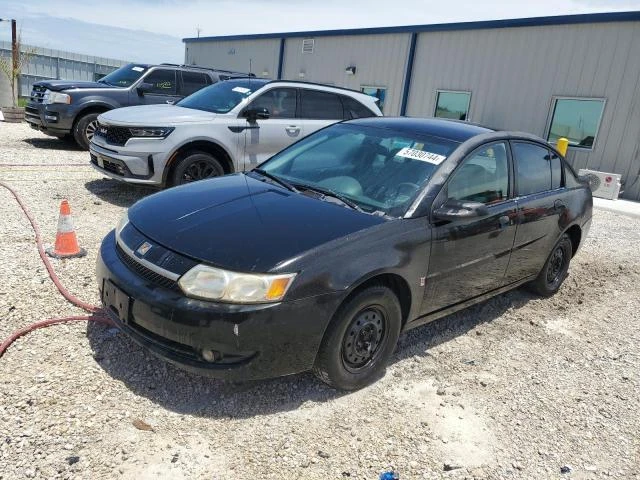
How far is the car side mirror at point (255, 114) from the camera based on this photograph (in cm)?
676

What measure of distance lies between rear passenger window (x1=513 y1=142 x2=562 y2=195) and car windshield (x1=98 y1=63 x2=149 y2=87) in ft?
27.8

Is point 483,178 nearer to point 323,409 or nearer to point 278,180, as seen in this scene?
point 278,180

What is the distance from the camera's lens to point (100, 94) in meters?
9.87

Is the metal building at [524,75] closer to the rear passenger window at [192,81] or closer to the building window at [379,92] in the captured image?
the building window at [379,92]

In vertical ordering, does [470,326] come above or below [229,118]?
below

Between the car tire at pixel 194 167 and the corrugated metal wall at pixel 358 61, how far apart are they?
11782 millimetres

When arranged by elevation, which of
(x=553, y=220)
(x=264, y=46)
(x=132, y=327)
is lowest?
(x=132, y=327)

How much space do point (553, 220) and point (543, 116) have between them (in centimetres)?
997

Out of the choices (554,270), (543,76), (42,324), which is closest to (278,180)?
(42,324)

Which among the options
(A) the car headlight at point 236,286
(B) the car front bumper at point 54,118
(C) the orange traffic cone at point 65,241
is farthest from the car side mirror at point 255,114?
(B) the car front bumper at point 54,118

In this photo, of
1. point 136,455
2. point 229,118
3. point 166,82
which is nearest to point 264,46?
point 166,82

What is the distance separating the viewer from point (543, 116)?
1333 centimetres

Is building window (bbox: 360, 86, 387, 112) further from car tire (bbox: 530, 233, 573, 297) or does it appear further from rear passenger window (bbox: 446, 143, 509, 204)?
rear passenger window (bbox: 446, 143, 509, 204)

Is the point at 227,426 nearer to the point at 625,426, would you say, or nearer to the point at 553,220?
the point at 625,426
